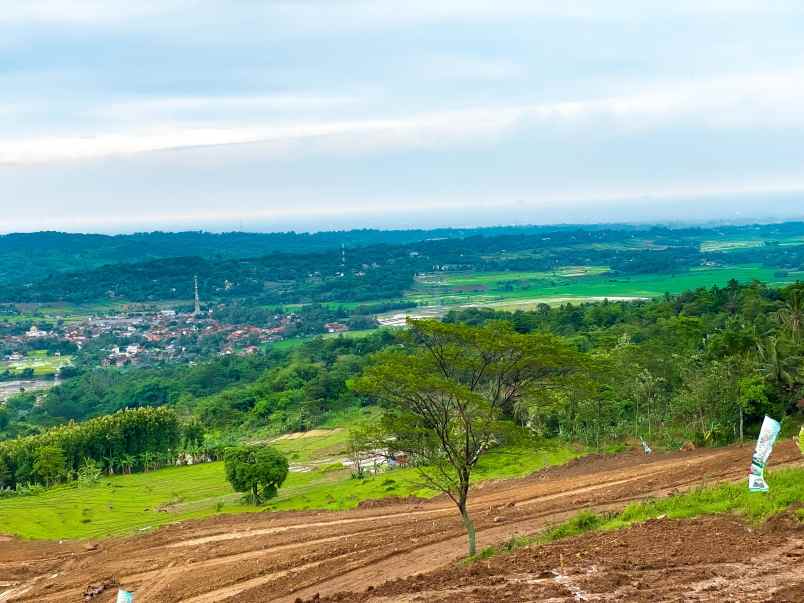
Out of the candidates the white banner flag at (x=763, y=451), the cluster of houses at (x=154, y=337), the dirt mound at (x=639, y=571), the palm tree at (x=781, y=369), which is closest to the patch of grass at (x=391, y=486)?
the palm tree at (x=781, y=369)

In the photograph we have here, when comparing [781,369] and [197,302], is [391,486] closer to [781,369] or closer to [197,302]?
[781,369]

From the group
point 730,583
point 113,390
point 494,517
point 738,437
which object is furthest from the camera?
point 113,390

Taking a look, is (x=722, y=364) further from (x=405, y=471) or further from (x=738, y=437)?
(x=405, y=471)

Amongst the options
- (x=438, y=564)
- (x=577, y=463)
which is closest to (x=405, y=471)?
(x=577, y=463)

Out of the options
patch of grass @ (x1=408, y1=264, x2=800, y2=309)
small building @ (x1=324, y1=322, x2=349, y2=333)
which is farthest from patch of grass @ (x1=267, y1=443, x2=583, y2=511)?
small building @ (x1=324, y1=322, x2=349, y2=333)

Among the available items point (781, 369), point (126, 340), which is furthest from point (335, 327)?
point (781, 369)

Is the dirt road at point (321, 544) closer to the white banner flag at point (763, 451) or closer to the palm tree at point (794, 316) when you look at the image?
the white banner flag at point (763, 451)
